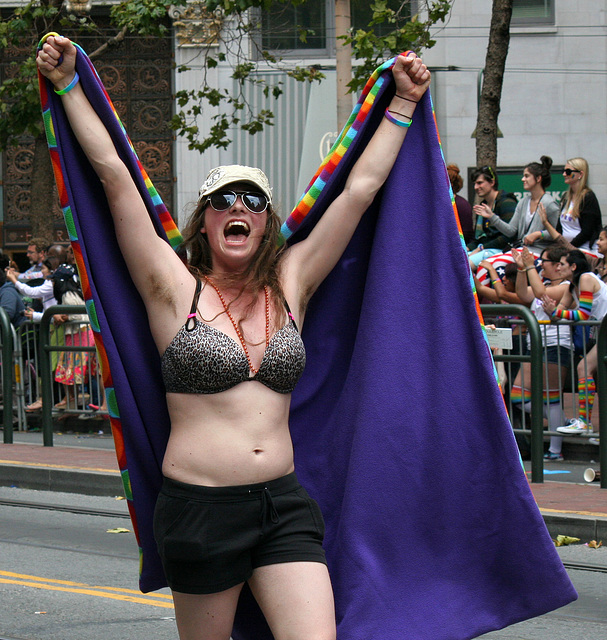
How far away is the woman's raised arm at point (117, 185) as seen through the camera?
11.0 ft

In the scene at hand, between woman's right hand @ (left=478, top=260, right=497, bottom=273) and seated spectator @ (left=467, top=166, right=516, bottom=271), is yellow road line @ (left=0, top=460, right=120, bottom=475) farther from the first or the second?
seated spectator @ (left=467, top=166, right=516, bottom=271)

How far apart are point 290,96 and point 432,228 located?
17.1 meters

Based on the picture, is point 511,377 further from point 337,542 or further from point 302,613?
point 302,613

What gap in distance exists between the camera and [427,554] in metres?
3.56

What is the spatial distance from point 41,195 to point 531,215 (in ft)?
25.6

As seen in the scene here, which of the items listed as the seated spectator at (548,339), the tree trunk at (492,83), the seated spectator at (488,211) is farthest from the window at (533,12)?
the seated spectator at (548,339)

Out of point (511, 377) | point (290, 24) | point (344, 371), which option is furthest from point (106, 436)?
point (290, 24)

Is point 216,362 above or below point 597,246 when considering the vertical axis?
above

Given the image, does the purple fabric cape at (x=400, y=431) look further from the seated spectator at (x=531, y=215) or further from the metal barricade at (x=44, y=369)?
the seated spectator at (x=531, y=215)

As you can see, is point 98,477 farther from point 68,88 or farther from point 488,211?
point 68,88

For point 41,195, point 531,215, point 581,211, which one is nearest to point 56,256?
point 41,195

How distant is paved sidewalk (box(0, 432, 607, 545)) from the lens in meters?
6.94

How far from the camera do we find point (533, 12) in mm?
19562

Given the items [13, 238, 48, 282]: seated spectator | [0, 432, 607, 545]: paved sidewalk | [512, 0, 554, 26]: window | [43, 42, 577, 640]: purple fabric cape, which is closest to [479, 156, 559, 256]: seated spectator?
[0, 432, 607, 545]: paved sidewalk
